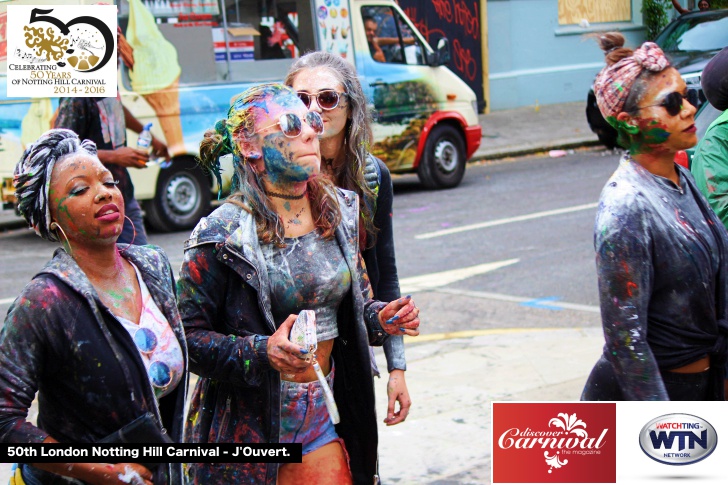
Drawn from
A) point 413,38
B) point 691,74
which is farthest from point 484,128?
point 691,74

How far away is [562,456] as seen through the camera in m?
3.15

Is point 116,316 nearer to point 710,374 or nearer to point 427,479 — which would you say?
point 710,374

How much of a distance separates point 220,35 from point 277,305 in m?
9.63

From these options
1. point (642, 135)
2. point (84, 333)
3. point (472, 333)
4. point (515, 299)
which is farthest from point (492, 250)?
point (84, 333)

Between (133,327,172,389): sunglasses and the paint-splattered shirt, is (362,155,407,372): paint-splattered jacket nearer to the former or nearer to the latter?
the paint-splattered shirt

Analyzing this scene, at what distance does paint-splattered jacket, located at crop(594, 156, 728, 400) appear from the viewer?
3.08 m

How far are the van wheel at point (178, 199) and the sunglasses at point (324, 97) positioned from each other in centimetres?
834

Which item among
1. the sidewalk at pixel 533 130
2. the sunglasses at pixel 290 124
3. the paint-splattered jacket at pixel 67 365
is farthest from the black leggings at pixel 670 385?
the sidewalk at pixel 533 130

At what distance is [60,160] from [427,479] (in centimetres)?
272

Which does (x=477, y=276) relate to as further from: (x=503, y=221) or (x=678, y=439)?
(x=678, y=439)

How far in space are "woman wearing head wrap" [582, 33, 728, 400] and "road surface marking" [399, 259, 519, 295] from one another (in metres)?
5.47

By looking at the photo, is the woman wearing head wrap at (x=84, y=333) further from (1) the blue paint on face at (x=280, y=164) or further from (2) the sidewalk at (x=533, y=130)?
(2) the sidewalk at (x=533, y=130)

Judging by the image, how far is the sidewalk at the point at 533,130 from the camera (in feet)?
59.3

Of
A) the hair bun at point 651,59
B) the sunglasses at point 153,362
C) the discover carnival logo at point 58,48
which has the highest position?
the discover carnival logo at point 58,48
